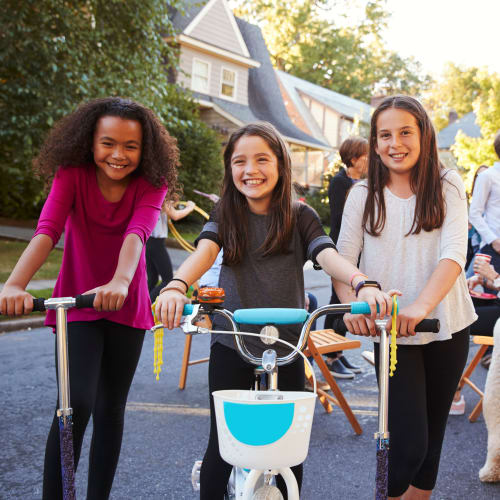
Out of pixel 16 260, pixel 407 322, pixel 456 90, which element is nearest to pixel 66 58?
pixel 16 260

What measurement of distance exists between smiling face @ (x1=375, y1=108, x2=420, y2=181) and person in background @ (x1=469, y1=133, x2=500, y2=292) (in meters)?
2.98

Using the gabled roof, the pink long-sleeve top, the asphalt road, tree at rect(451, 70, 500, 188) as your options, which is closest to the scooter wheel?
the pink long-sleeve top

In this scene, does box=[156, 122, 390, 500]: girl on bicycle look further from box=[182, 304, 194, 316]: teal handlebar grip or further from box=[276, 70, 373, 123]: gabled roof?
box=[276, 70, 373, 123]: gabled roof

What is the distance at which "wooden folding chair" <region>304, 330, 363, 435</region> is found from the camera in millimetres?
4081

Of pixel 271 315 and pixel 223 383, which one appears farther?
pixel 223 383

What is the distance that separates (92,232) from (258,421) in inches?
53.8

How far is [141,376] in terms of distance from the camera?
→ 17.6 ft

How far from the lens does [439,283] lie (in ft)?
7.25

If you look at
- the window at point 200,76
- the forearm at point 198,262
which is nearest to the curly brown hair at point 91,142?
the forearm at point 198,262

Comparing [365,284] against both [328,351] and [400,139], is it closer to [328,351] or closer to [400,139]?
[400,139]

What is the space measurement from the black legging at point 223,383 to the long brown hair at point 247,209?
0.42 metres

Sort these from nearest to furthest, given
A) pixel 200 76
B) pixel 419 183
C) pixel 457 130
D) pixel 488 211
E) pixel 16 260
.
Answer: pixel 419 183, pixel 488 211, pixel 16 260, pixel 200 76, pixel 457 130

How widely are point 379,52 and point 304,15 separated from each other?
1412cm

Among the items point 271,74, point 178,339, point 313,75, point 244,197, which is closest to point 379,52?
point 313,75
